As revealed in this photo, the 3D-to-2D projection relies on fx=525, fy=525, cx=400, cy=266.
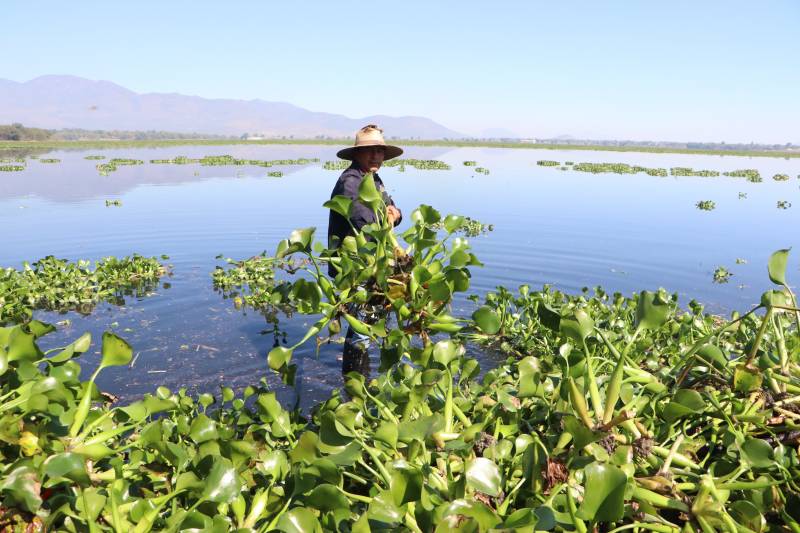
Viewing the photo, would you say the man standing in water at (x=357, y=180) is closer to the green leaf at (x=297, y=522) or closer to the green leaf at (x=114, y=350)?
the green leaf at (x=114, y=350)

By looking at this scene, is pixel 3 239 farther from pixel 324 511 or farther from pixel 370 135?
pixel 324 511

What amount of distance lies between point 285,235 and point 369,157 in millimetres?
8474

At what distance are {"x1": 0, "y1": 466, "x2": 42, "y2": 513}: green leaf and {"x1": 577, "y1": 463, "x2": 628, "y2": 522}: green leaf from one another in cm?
108

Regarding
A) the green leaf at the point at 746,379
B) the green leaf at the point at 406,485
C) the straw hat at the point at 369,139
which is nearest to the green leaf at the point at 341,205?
the green leaf at the point at 406,485

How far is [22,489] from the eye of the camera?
1078 mm

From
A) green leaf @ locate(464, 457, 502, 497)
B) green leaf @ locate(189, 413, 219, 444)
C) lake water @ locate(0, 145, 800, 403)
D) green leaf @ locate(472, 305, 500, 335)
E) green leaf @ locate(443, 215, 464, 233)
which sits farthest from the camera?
lake water @ locate(0, 145, 800, 403)

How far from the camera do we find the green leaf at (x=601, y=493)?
946mm

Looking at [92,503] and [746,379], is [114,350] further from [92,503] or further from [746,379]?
[746,379]

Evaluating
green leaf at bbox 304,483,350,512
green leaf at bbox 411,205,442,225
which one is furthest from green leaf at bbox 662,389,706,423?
green leaf at bbox 411,205,442,225

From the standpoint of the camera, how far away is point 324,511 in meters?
1.13

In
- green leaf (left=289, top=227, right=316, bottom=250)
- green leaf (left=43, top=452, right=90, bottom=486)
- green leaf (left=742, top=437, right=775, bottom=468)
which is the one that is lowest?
green leaf (left=43, top=452, right=90, bottom=486)

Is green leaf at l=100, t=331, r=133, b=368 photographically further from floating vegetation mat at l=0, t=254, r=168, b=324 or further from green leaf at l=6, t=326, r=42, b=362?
floating vegetation mat at l=0, t=254, r=168, b=324

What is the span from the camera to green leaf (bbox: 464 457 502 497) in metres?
1.05

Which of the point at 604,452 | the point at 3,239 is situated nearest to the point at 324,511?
the point at 604,452
